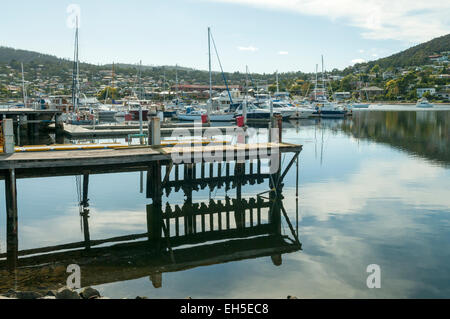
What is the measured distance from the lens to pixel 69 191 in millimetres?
23062

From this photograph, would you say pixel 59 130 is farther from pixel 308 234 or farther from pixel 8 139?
pixel 308 234

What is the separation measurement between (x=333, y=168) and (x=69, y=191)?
55.9ft

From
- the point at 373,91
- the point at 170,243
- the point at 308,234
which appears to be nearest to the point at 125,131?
the point at 170,243

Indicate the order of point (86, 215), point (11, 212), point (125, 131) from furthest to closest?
point (125, 131) < point (86, 215) < point (11, 212)

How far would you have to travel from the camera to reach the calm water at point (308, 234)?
12031mm

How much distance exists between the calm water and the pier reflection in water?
118 mm

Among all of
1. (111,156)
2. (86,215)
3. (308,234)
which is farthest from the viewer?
(86,215)

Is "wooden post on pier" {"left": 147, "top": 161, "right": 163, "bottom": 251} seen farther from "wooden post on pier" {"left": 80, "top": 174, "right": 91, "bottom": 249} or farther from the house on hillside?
the house on hillside

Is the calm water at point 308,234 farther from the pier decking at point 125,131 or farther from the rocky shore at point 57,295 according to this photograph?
the pier decking at point 125,131

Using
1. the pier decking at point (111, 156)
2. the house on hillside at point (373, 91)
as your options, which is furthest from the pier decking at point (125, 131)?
the house on hillside at point (373, 91)

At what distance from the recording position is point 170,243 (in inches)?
628

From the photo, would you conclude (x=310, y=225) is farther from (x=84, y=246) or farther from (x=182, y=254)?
(x=84, y=246)

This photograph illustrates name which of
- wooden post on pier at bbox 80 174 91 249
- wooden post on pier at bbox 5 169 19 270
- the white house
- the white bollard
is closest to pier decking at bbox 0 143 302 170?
the white bollard

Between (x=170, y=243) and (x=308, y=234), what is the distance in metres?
4.94
